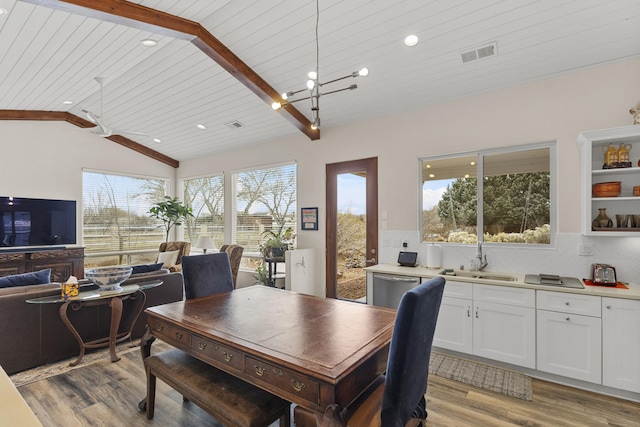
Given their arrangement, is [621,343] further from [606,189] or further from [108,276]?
[108,276]

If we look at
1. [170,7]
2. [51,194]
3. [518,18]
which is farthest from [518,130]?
[51,194]

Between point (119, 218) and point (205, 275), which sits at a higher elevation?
point (119, 218)

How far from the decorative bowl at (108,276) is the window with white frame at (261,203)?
2685mm

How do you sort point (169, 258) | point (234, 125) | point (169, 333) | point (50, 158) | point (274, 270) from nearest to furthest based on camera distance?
1. point (169, 333)
2. point (274, 270)
3. point (234, 125)
4. point (50, 158)
5. point (169, 258)

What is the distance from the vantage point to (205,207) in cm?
713

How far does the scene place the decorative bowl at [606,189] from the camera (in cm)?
283

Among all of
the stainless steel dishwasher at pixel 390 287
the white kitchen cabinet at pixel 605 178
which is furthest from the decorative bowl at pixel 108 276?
the white kitchen cabinet at pixel 605 178

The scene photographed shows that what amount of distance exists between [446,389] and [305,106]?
374 cm

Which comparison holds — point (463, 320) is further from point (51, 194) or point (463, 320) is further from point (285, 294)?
point (51, 194)

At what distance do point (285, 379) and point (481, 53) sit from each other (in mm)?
3318

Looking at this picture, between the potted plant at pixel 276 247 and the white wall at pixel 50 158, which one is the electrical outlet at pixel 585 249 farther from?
the white wall at pixel 50 158

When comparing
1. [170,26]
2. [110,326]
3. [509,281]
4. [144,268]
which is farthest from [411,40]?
[110,326]

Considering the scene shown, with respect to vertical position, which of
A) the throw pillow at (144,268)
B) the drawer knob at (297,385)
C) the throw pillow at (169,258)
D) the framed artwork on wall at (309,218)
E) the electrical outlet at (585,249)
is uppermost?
the framed artwork on wall at (309,218)

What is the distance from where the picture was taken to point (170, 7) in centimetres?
302
